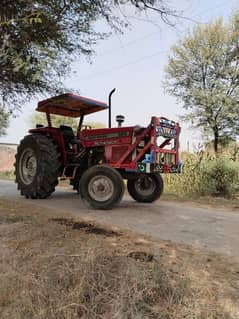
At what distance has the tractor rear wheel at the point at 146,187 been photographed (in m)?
6.23

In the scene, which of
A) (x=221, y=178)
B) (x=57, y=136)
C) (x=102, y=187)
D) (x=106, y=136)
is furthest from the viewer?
(x=221, y=178)

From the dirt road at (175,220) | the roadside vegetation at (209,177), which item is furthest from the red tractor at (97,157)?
the roadside vegetation at (209,177)

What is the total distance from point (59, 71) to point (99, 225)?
3259mm

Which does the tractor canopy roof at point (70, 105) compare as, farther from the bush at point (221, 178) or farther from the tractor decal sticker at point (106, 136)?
the bush at point (221, 178)

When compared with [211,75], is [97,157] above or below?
below

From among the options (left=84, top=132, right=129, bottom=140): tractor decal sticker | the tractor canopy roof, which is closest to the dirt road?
(left=84, top=132, right=129, bottom=140): tractor decal sticker

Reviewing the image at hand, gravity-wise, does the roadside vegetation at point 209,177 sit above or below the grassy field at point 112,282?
above

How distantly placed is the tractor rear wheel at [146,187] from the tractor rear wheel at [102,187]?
1.04 metres

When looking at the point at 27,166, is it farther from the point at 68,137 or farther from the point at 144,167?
the point at 144,167

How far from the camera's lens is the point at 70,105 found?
22.4 ft

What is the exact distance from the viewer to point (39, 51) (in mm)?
3318

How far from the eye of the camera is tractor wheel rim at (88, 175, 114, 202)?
5.23m

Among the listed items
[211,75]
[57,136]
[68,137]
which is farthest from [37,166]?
[211,75]

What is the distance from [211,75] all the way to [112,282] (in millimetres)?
19349
